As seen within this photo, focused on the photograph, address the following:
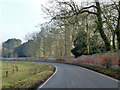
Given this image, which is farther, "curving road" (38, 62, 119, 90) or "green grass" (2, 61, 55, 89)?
"green grass" (2, 61, 55, 89)

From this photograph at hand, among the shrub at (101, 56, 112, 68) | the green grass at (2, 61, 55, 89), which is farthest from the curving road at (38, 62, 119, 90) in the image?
the shrub at (101, 56, 112, 68)

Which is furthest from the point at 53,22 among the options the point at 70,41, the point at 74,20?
the point at 70,41

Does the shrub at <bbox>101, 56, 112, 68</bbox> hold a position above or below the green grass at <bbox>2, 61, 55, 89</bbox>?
above

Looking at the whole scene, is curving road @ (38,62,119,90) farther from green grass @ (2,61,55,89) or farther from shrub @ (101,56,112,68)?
shrub @ (101,56,112,68)

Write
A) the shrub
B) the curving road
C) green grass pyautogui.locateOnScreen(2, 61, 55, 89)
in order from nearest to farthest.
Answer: the curving road, green grass pyautogui.locateOnScreen(2, 61, 55, 89), the shrub

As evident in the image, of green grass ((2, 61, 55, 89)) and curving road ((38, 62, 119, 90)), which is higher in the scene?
curving road ((38, 62, 119, 90))

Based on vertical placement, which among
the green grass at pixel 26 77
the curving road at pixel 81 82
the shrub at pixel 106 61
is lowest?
the green grass at pixel 26 77

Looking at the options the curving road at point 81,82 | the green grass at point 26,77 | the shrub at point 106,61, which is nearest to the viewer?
the curving road at point 81,82

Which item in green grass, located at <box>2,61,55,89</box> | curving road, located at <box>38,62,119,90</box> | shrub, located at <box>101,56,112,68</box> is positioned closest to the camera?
curving road, located at <box>38,62,119,90</box>

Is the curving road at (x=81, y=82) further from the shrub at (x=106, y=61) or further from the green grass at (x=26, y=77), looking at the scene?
the shrub at (x=106, y=61)

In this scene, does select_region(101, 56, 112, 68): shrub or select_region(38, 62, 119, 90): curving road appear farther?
select_region(101, 56, 112, 68): shrub

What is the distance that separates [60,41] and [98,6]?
32908mm

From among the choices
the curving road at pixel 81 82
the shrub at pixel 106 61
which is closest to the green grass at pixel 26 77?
the curving road at pixel 81 82

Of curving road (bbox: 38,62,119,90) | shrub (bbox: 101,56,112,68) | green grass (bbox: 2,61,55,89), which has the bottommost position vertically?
green grass (bbox: 2,61,55,89)
